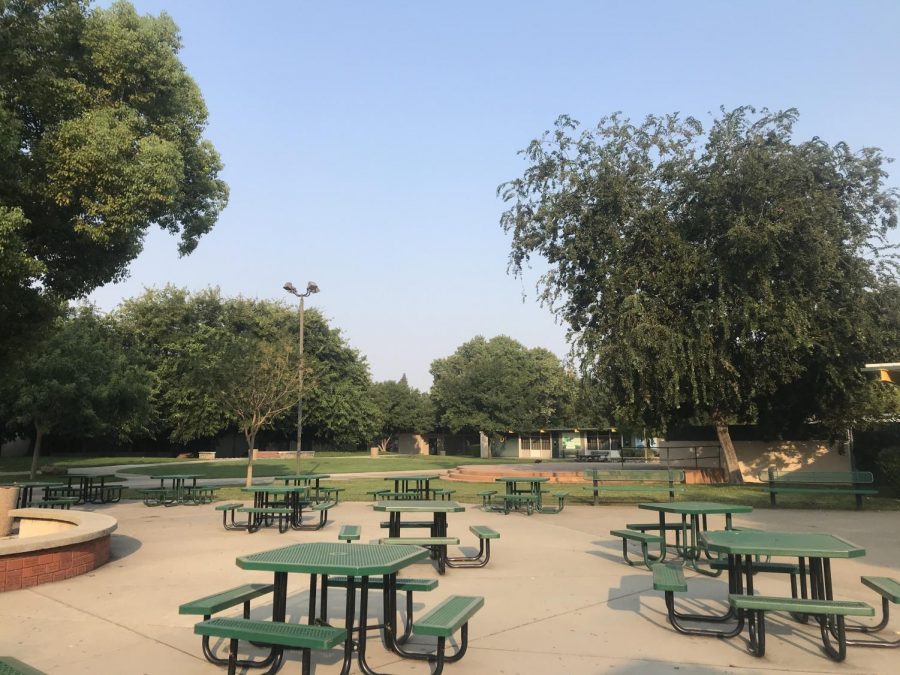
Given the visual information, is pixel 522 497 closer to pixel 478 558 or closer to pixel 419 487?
pixel 419 487

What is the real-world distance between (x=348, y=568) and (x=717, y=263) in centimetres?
1777

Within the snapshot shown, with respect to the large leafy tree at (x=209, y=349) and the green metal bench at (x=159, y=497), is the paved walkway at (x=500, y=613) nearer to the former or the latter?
the green metal bench at (x=159, y=497)

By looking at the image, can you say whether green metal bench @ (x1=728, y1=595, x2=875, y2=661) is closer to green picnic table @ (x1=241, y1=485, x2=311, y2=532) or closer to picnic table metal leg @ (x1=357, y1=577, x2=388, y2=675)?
picnic table metal leg @ (x1=357, y1=577, x2=388, y2=675)

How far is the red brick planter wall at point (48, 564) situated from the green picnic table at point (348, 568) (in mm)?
3961

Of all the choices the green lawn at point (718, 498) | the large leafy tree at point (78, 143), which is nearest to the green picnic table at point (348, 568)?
the large leafy tree at point (78, 143)

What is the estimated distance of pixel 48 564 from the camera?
6.88 meters

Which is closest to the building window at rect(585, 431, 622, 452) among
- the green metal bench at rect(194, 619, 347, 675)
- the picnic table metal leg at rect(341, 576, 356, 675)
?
the picnic table metal leg at rect(341, 576, 356, 675)

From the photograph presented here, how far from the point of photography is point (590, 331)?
1992 cm

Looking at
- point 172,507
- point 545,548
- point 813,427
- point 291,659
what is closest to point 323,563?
point 291,659

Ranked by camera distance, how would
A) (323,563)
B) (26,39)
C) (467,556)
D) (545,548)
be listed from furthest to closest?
(26,39) → (545,548) → (467,556) → (323,563)

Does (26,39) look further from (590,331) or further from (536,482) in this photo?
(590,331)

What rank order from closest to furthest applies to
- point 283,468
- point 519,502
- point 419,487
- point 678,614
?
point 678,614, point 519,502, point 419,487, point 283,468

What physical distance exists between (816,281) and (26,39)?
65.9 feet

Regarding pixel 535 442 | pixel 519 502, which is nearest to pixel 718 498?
pixel 519 502
